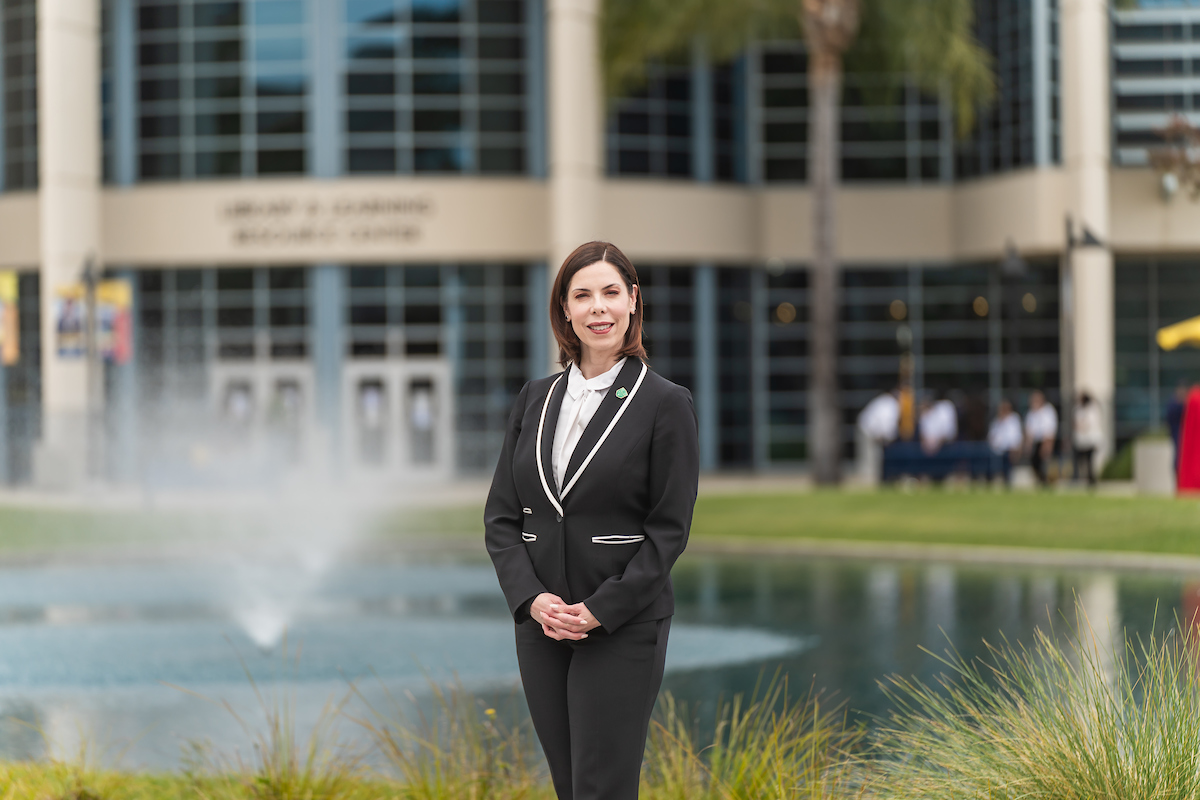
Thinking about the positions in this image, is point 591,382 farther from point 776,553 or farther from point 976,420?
point 976,420

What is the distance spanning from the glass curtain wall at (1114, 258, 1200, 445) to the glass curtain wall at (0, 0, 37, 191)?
2841cm

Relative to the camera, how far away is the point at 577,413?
152 inches

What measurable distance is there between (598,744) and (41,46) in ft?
109

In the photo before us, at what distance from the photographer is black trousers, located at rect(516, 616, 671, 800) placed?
3760 millimetres

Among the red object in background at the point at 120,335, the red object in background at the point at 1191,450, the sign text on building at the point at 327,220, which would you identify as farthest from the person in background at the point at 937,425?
the red object in background at the point at 120,335

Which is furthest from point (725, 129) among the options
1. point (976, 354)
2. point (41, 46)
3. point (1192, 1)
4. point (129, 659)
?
point (129, 659)

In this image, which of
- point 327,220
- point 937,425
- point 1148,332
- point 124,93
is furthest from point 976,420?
point 124,93

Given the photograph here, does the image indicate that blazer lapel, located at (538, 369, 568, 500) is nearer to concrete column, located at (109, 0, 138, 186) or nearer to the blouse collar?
the blouse collar

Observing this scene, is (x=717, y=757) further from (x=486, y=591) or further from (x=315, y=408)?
(x=315, y=408)

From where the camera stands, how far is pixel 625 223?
33812mm

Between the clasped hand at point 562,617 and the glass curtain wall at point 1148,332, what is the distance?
33.7m

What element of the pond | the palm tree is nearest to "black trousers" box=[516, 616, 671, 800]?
the pond

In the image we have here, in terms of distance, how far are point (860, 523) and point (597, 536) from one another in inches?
642

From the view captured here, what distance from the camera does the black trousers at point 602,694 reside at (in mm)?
3760
